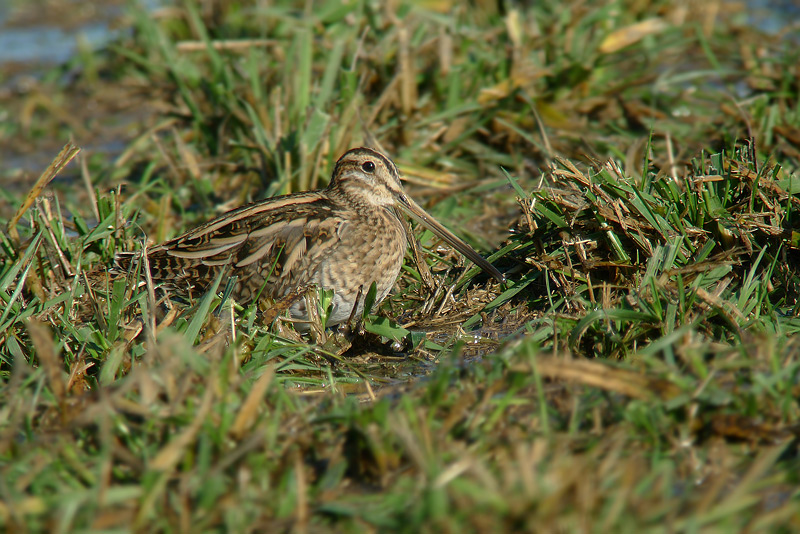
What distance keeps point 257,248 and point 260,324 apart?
44 centimetres

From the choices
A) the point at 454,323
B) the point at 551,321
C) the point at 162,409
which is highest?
the point at 162,409

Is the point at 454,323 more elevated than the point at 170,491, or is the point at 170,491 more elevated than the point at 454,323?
the point at 170,491

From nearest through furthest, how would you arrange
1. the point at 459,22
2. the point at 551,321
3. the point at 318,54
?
1. the point at 551,321
2. the point at 318,54
3. the point at 459,22

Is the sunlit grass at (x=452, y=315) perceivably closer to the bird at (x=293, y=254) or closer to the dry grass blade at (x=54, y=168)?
the dry grass blade at (x=54, y=168)

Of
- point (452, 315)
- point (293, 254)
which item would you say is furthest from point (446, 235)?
point (293, 254)

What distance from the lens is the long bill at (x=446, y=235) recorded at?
3.86 m

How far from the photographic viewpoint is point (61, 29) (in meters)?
9.67

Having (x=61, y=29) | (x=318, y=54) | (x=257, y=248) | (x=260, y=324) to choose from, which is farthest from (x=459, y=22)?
(x=61, y=29)

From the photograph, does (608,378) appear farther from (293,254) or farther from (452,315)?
(293,254)

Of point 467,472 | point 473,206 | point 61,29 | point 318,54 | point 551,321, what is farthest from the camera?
point 61,29

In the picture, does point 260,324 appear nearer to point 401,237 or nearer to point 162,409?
point 401,237

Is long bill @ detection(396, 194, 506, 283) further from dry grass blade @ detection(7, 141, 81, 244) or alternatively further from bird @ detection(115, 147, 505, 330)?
dry grass blade @ detection(7, 141, 81, 244)

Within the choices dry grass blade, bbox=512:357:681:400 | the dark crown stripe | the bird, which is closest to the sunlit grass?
dry grass blade, bbox=512:357:681:400

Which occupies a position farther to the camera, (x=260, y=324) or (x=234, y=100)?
(x=234, y=100)
